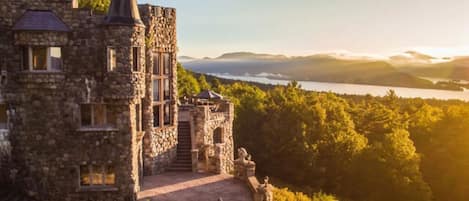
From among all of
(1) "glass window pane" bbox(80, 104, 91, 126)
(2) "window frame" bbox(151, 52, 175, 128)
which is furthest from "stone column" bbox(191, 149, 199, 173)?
(1) "glass window pane" bbox(80, 104, 91, 126)

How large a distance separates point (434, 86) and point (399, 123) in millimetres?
51450

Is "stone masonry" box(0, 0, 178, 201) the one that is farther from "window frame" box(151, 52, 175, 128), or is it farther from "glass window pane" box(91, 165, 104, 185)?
"window frame" box(151, 52, 175, 128)

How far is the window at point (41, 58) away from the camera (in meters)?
19.5

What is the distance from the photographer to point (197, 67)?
9912 cm

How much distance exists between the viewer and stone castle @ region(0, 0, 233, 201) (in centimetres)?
1934

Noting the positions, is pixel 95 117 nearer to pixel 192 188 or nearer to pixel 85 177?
pixel 85 177

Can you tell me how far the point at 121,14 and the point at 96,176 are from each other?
292 inches

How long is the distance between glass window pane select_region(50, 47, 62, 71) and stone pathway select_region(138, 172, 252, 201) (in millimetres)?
7049

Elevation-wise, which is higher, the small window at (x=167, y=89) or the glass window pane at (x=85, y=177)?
the small window at (x=167, y=89)

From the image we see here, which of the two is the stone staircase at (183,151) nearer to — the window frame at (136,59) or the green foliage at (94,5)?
the window frame at (136,59)

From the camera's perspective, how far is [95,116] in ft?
67.6

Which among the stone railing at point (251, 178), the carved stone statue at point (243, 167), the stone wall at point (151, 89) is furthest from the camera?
the stone wall at point (151, 89)

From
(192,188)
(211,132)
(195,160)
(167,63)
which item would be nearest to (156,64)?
(167,63)

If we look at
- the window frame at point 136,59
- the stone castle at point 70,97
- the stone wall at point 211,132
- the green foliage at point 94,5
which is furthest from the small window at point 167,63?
the window frame at point 136,59
